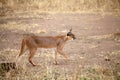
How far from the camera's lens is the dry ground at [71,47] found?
6883 millimetres

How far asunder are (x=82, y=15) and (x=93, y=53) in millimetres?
7289

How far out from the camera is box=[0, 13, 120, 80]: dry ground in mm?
6883

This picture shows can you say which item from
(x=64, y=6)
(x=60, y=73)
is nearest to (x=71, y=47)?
(x=60, y=73)

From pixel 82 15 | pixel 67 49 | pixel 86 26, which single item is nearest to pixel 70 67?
pixel 67 49

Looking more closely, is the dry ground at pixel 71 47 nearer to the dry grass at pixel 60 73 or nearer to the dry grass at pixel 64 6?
the dry grass at pixel 60 73

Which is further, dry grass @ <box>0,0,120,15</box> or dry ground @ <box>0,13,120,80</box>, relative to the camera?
dry grass @ <box>0,0,120,15</box>

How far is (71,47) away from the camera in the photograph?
10031mm

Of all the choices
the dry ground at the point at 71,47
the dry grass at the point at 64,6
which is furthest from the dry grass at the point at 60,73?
the dry grass at the point at 64,6

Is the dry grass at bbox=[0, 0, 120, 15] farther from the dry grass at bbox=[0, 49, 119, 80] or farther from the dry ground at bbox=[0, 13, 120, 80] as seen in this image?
the dry grass at bbox=[0, 49, 119, 80]

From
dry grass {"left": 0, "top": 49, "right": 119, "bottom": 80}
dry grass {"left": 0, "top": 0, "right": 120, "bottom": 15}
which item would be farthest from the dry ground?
dry grass {"left": 0, "top": 0, "right": 120, "bottom": 15}

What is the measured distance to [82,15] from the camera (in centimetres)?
1636

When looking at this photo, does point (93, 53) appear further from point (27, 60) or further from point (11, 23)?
point (11, 23)

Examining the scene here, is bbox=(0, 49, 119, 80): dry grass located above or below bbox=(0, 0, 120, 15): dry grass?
below

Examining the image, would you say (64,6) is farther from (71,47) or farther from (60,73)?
(60,73)
